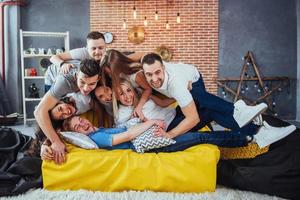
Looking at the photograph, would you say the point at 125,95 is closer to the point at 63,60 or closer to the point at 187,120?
the point at 187,120

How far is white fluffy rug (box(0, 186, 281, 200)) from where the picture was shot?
A: 208cm

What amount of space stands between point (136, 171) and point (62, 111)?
2.29ft

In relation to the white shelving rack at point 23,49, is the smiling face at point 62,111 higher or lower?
lower

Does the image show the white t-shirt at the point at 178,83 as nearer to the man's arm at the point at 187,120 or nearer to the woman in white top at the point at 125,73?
the man's arm at the point at 187,120

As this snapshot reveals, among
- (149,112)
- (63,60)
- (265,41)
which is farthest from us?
(265,41)

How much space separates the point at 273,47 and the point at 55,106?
5596mm

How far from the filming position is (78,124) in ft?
7.99

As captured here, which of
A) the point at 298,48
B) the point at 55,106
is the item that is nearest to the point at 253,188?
the point at 55,106

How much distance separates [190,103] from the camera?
2283mm

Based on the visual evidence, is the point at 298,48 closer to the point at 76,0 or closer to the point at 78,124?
the point at 76,0

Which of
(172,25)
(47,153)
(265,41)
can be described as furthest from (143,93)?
(265,41)

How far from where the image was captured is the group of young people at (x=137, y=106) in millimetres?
2311

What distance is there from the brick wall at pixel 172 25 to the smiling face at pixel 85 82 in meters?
4.35

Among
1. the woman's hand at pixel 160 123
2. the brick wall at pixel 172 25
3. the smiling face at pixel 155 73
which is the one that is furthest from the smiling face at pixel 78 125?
the brick wall at pixel 172 25
